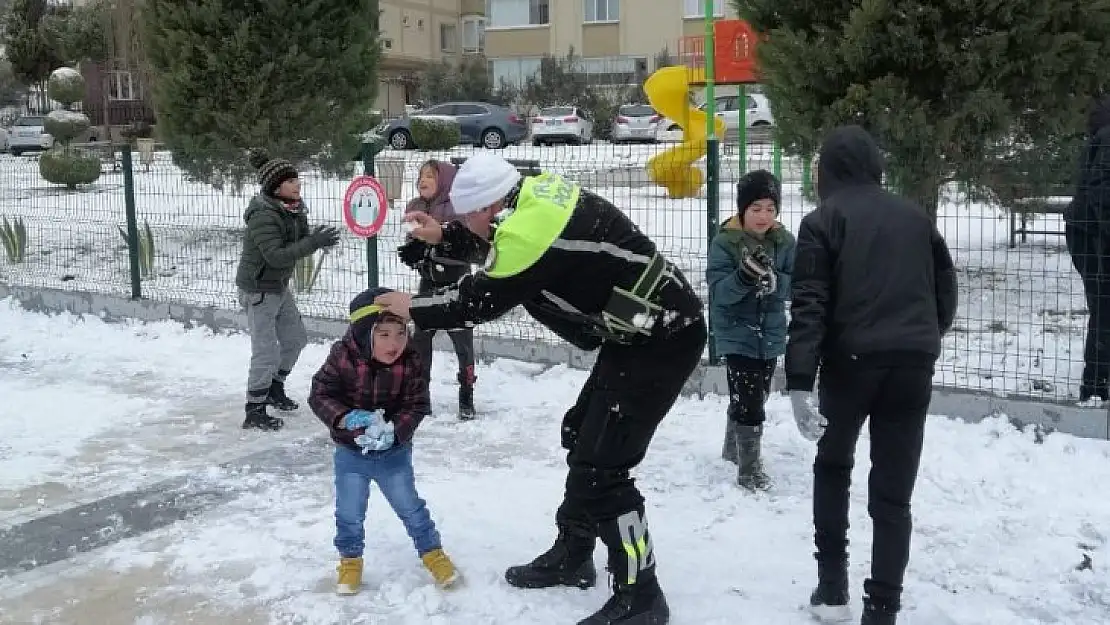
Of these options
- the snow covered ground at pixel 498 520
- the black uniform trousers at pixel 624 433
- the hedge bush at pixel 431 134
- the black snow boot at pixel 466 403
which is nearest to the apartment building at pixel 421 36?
the hedge bush at pixel 431 134

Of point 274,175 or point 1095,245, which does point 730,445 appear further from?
point 274,175

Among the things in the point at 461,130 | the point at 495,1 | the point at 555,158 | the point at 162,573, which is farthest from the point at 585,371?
the point at 495,1

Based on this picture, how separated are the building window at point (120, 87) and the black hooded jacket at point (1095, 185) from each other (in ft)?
98.6

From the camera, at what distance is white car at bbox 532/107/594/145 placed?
29625 millimetres

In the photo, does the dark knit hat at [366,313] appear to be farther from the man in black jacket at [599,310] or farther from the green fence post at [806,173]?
the green fence post at [806,173]

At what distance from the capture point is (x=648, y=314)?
3590 mm

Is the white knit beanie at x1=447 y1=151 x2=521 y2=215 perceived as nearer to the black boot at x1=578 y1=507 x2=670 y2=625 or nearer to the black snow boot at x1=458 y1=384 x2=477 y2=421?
the black boot at x1=578 y1=507 x2=670 y2=625

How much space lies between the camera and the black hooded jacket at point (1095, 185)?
5.77 metres

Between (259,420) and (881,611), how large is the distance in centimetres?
420

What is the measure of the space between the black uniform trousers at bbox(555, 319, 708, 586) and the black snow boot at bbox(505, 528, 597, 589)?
0.35 m

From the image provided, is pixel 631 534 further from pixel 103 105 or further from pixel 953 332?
pixel 103 105

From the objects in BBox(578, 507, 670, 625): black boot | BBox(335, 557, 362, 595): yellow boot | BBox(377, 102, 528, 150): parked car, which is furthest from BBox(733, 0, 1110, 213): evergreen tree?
BBox(377, 102, 528, 150): parked car

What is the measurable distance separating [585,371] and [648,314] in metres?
3.88

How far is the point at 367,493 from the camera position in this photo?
13.7ft
